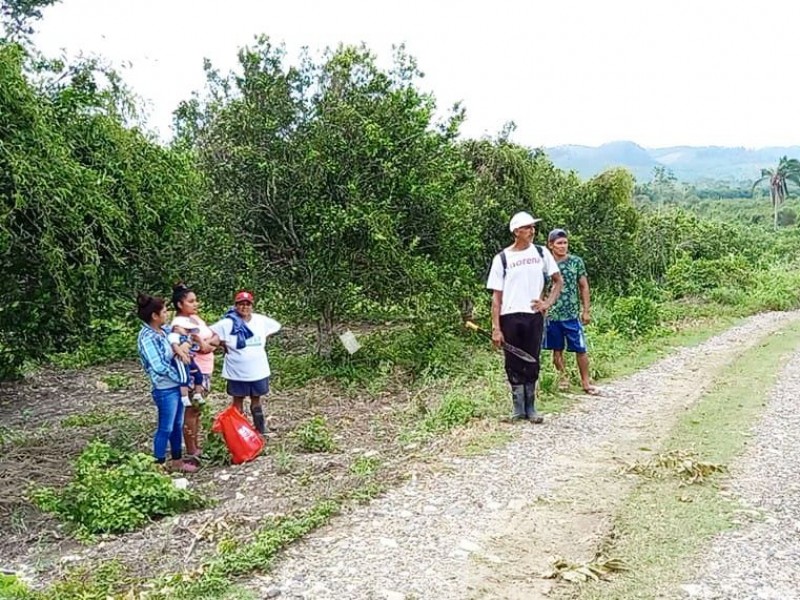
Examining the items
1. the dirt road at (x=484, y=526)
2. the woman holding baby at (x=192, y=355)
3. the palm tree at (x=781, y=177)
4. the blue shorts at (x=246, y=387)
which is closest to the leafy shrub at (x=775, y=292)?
the dirt road at (x=484, y=526)

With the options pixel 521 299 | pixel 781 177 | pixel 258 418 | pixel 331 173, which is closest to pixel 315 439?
pixel 258 418

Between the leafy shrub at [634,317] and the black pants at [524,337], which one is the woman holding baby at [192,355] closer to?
the black pants at [524,337]

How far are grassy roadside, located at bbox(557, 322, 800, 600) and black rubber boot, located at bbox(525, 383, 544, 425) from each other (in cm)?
118

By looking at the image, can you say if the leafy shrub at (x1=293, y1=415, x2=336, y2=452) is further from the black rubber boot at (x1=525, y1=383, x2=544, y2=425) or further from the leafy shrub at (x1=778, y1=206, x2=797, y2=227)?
the leafy shrub at (x1=778, y1=206, x2=797, y2=227)

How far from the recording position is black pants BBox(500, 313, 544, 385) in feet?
24.5

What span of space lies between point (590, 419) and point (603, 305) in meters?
11.9

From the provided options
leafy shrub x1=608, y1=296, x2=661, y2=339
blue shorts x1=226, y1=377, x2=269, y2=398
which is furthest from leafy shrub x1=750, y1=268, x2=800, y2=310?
blue shorts x1=226, y1=377, x2=269, y2=398

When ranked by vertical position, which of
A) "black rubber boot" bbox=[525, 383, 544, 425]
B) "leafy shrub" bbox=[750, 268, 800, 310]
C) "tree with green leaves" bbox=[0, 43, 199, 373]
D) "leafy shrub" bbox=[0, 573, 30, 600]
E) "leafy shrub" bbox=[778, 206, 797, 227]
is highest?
"tree with green leaves" bbox=[0, 43, 199, 373]

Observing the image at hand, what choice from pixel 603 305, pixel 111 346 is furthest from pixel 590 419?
pixel 603 305

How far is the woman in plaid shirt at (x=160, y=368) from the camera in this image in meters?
6.77

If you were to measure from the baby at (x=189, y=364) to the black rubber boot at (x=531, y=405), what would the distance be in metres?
2.95

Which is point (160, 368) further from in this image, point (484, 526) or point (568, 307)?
point (568, 307)

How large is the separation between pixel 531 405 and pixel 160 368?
132 inches

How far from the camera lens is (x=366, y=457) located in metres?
6.72
